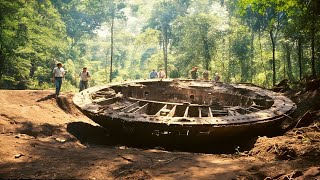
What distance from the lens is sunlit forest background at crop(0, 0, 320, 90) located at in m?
15.9

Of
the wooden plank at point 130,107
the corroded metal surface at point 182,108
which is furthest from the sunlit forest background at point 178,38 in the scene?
the wooden plank at point 130,107

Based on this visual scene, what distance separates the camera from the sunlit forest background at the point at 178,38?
15.9 m

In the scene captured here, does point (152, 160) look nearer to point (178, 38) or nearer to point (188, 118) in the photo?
point (188, 118)

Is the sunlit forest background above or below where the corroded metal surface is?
above

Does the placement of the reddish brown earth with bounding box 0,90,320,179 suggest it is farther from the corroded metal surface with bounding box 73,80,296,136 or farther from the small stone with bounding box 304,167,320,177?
the corroded metal surface with bounding box 73,80,296,136

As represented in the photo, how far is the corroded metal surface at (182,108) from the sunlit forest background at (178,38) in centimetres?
425

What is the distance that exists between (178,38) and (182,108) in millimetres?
25713

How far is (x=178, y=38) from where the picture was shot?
34.8m

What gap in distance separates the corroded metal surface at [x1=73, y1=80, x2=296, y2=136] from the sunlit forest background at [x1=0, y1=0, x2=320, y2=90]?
13.9ft

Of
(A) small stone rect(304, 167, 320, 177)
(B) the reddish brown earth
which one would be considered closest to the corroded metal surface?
(B) the reddish brown earth

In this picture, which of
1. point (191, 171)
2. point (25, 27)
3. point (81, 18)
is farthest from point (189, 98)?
point (81, 18)

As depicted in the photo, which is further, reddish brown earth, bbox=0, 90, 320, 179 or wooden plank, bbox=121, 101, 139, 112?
wooden plank, bbox=121, 101, 139, 112

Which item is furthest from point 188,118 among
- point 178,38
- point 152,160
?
point 178,38

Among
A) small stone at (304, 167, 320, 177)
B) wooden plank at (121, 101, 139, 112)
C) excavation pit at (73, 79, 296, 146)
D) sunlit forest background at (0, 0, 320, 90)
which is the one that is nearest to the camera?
small stone at (304, 167, 320, 177)
